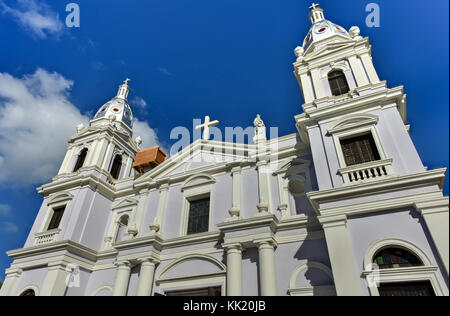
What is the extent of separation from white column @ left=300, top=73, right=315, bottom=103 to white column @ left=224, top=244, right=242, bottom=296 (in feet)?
22.7

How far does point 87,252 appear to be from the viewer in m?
13.5

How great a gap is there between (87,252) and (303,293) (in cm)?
995

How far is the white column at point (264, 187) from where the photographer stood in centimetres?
1095

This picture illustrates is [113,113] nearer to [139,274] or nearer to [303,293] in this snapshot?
[139,274]

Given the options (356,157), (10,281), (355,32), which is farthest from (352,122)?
(10,281)

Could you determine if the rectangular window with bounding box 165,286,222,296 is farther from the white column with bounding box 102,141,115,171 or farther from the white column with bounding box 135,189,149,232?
the white column with bounding box 102,141,115,171

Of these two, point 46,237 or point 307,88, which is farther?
point 46,237

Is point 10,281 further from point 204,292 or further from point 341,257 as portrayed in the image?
point 341,257

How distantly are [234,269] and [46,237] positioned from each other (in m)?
10.0

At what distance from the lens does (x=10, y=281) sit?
13.2 m

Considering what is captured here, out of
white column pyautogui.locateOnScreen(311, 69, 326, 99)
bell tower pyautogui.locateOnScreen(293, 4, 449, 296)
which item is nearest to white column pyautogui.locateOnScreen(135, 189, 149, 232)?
bell tower pyautogui.locateOnScreen(293, 4, 449, 296)

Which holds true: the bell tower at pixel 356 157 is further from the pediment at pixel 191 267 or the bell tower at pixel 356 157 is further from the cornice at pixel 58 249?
the cornice at pixel 58 249

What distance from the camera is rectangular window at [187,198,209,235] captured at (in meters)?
12.9
